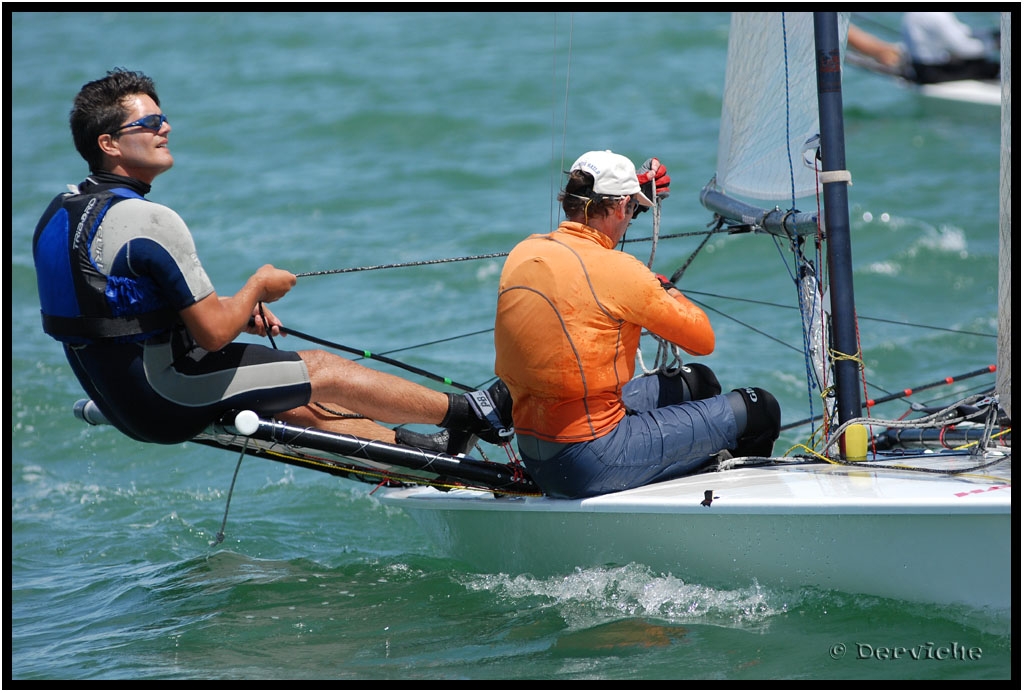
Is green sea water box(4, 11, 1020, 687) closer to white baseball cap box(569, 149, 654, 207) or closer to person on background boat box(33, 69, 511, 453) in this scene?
white baseball cap box(569, 149, 654, 207)

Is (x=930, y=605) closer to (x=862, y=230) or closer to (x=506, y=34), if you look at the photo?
(x=862, y=230)

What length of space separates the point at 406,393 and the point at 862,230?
6.36 meters

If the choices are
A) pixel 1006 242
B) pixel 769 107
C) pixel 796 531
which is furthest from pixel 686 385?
pixel 769 107

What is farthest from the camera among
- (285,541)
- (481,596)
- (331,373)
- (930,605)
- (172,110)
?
(172,110)

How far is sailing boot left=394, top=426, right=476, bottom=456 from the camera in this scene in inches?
150

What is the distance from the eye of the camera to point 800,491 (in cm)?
335

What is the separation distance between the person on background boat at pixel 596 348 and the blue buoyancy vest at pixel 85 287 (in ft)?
3.52

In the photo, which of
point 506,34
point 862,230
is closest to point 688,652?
point 862,230

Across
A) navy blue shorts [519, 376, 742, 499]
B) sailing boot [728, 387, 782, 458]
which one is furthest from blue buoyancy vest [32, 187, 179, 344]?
sailing boot [728, 387, 782, 458]

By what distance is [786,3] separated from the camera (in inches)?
170

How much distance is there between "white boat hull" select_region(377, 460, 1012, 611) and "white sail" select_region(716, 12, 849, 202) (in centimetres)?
141

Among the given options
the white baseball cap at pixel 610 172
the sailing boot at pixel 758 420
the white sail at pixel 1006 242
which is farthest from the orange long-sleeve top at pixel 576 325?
the white sail at pixel 1006 242

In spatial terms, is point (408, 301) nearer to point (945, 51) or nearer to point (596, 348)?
point (596, 348)

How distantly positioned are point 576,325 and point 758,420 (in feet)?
2.62
